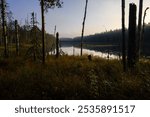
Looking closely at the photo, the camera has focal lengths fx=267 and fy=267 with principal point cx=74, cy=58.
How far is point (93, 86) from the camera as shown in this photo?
34.6 feet

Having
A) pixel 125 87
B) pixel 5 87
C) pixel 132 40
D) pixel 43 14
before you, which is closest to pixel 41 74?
pixel 5 87

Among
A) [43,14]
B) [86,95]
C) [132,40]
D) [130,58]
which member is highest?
[43,14]

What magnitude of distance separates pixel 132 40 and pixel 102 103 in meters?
7.15

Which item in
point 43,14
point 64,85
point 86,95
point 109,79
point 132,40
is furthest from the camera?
point 43,14

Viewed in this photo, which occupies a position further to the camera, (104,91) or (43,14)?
(43,14)

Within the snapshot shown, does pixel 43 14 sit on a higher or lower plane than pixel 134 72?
higher

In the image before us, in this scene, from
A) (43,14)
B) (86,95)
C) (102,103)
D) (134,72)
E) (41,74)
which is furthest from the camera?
(43,14)

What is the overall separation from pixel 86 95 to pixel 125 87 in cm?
168

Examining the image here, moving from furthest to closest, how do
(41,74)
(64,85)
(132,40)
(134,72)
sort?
(132,40)
(134,72)
(41,74)
(64,85)

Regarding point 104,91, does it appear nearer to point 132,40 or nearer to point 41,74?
point 41,74

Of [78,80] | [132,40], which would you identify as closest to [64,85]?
[78,80]

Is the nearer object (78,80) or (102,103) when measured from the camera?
(102,103)

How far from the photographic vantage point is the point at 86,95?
10078mm

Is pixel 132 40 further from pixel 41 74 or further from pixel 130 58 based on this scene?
pixel 41 74
